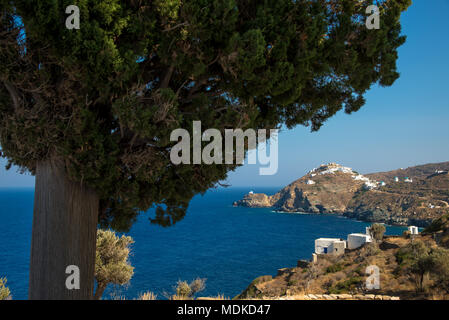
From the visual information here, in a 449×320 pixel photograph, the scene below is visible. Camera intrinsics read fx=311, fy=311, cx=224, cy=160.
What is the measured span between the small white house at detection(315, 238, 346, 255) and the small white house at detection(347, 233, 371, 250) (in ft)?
2.88

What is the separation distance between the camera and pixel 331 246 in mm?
37344

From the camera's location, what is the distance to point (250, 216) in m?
115

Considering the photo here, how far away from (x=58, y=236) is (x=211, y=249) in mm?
67272

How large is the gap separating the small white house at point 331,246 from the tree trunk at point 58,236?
35673 mm

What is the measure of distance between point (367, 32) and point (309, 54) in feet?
4.25

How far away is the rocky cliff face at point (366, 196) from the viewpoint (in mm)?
73312

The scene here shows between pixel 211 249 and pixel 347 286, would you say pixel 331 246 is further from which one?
pixel 211 249

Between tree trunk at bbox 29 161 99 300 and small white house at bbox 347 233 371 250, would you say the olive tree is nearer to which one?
tree trunk at bbox 29 161 99 300

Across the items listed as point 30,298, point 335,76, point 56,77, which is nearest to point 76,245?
point 30,298

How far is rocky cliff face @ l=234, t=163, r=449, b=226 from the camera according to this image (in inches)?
2886

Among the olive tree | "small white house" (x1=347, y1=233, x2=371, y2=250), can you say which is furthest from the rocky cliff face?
the olive tree

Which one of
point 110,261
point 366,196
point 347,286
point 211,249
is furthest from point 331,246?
point 366,196
